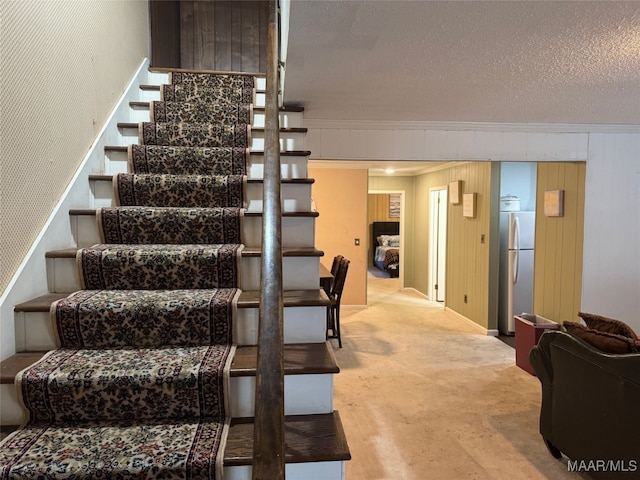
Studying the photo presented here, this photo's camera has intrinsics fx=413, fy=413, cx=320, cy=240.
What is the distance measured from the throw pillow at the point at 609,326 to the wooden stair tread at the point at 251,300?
6.06ft

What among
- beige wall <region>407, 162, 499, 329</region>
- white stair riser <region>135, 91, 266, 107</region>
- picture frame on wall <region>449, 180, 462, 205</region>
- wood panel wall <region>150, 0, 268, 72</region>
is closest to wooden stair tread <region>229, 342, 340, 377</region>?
white stair riser <region>135, 91, 266, 107</region>

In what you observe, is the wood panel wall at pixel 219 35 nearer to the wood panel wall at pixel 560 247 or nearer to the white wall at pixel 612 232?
the wood panel wall at pixel 560 247

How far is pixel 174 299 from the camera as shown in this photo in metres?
1.59

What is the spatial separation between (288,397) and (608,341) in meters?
1.82

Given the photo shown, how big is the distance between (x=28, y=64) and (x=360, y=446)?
8.88 feet

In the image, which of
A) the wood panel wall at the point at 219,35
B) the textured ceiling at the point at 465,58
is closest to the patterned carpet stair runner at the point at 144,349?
the textured ceiling at the point at 465,58

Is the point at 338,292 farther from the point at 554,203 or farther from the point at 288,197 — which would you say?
the point at 288,197

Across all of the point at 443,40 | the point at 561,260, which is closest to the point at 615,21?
the point at 443,40

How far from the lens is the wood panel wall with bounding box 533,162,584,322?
147 inches

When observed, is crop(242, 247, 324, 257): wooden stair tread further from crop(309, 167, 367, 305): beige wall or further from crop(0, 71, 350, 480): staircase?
crop(309, 167, 367, 305): beige wall

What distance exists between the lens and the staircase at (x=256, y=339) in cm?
128

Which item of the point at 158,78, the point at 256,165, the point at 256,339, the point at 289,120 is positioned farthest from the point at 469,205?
the point at 256,339

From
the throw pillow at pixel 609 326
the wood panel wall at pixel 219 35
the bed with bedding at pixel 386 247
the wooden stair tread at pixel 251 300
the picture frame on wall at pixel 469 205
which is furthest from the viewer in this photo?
the bed with bedding at pixel 386 247

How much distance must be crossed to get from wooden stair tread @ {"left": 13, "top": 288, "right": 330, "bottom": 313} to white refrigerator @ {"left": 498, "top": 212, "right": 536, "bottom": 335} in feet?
13.6
